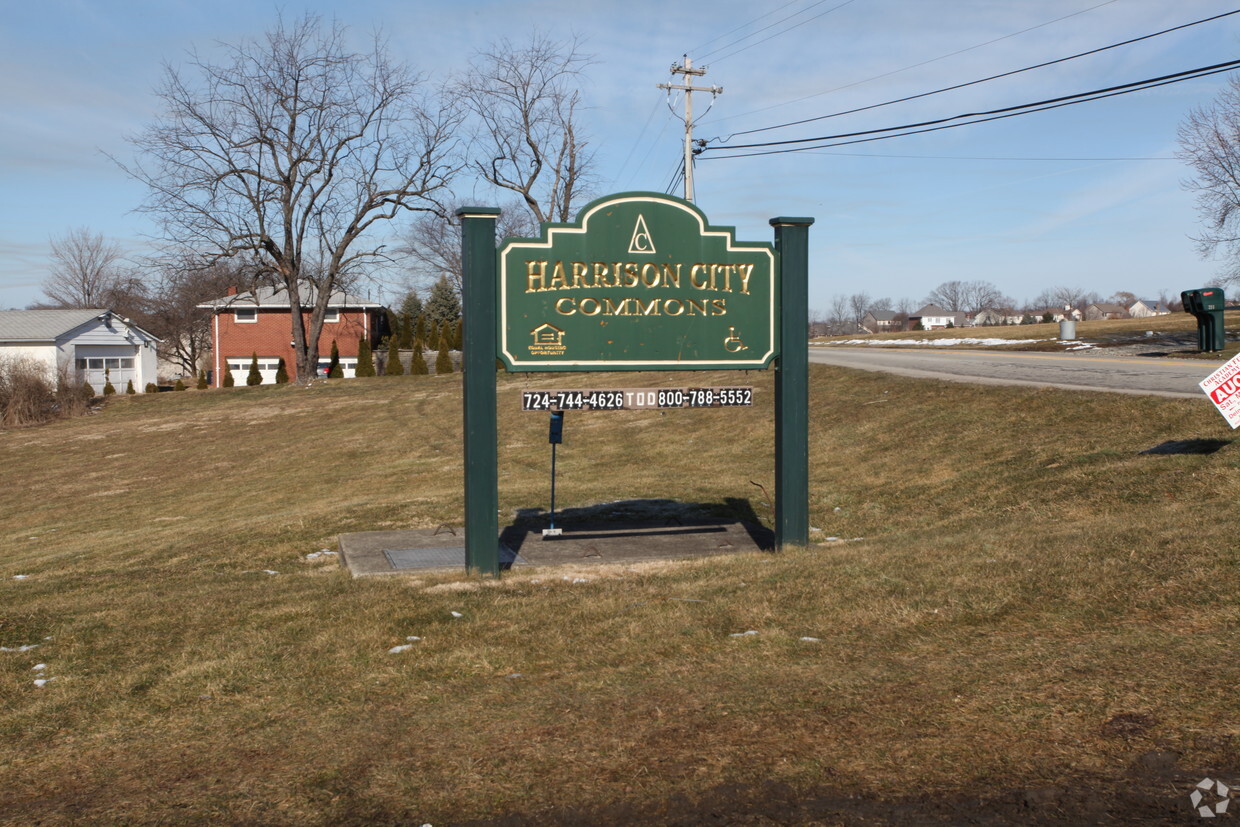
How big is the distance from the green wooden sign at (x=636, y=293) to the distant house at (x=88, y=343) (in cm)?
4972

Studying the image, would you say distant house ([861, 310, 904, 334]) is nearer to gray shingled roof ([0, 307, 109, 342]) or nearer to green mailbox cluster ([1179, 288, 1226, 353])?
gray shingled roof ([0, 307, 109, 342])

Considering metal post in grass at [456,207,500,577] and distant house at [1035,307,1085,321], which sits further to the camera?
distant house at [1035,307,1085,321]

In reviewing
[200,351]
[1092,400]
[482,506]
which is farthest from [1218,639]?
[200,351]

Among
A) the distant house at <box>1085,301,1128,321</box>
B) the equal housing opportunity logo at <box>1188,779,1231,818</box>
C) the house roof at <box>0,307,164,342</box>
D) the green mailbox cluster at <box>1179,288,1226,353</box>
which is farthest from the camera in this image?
the distant house at <box>1085,301,1128,321</box>

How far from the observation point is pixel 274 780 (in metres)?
4.59

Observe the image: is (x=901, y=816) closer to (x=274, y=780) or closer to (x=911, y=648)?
(x=911, y=648)

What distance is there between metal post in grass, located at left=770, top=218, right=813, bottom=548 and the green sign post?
0.04 ft

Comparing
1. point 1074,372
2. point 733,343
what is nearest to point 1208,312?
point 1074,372

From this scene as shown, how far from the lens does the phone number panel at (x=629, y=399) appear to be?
31.4ft

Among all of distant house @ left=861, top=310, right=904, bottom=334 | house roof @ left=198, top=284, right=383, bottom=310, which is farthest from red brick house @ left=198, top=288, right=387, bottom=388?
distant house @ left=861, top=310, right=904, bottom=334

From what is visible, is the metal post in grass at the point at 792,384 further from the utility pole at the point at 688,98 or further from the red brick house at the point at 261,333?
the red brick house at the point at 261,333

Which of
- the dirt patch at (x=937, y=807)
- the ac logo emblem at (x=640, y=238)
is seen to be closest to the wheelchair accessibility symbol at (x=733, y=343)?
the ac logo emblem at (x=640, y=238)

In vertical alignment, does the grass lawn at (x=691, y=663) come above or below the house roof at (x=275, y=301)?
below

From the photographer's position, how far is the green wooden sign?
9.38m
